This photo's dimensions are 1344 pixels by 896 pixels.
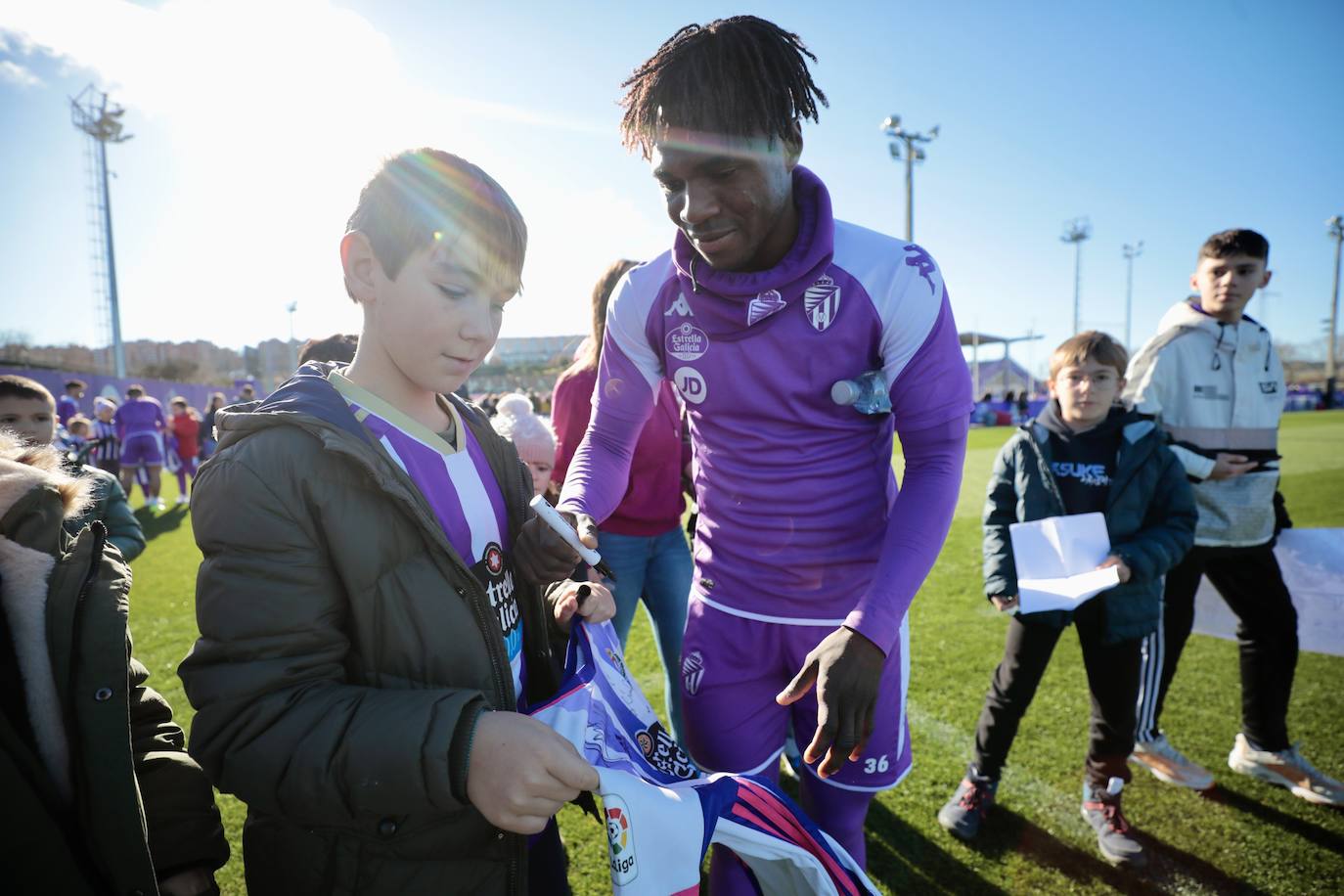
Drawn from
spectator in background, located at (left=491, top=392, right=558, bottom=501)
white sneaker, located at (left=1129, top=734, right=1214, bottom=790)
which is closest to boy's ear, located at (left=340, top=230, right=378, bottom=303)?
→ spectator in background, located at (left=491, top=392, right=558, bottom=501)

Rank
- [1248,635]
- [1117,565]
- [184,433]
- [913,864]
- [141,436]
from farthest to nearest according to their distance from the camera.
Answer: [184,433], [141,436], [1248,635], [913,864], [1117,565]

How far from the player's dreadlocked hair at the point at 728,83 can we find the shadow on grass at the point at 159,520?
32.2 ft

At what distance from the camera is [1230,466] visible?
3.02 m

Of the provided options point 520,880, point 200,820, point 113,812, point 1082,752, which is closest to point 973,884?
point 1082,752

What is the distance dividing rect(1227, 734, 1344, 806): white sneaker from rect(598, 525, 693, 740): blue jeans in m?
2.67

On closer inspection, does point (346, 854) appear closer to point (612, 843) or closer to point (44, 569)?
point (612, 843)

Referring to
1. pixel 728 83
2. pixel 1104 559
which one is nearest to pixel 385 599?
pixel 728 83

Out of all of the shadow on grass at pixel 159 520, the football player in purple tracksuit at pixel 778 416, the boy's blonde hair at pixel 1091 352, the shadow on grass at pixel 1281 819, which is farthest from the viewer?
the shadow on grass at pixel 159 520

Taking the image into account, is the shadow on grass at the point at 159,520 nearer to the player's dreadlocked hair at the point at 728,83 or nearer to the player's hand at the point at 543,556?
the player's hand at the point at 543,556

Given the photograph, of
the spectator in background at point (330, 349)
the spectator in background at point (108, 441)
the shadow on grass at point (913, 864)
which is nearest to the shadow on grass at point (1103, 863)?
the shadow on grass at point (913, 864)

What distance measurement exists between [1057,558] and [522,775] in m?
2.38

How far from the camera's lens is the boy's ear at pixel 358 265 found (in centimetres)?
122

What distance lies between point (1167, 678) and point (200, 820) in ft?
12.4

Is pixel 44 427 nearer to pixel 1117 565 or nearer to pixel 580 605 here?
pixel 580 605
